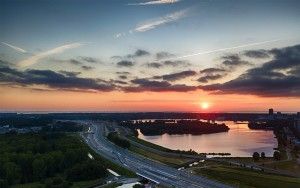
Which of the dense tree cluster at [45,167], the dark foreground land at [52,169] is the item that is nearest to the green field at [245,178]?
the dark foreground land at [52,169]

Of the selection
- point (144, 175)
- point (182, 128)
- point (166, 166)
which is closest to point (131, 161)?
point (166, 166)

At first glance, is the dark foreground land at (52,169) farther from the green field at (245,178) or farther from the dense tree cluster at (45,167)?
the green field at (245,178)

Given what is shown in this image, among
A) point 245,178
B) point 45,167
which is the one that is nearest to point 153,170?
point 245,178

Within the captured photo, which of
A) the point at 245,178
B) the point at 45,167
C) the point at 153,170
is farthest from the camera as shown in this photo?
the point at 153,170

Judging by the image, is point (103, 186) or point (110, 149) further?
point (110, 149)

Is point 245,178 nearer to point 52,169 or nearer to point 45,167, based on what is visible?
point 52,169

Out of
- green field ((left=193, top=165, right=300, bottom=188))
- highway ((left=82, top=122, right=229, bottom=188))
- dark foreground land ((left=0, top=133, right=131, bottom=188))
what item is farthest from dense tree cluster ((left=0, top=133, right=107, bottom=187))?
green field ((left=193, top=165, right=300, bottom=188))

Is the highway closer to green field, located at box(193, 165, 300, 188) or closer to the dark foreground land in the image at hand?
green field, located at box(193, 165, 300, 188)

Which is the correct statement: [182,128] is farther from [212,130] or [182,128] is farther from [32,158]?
[32,158]
